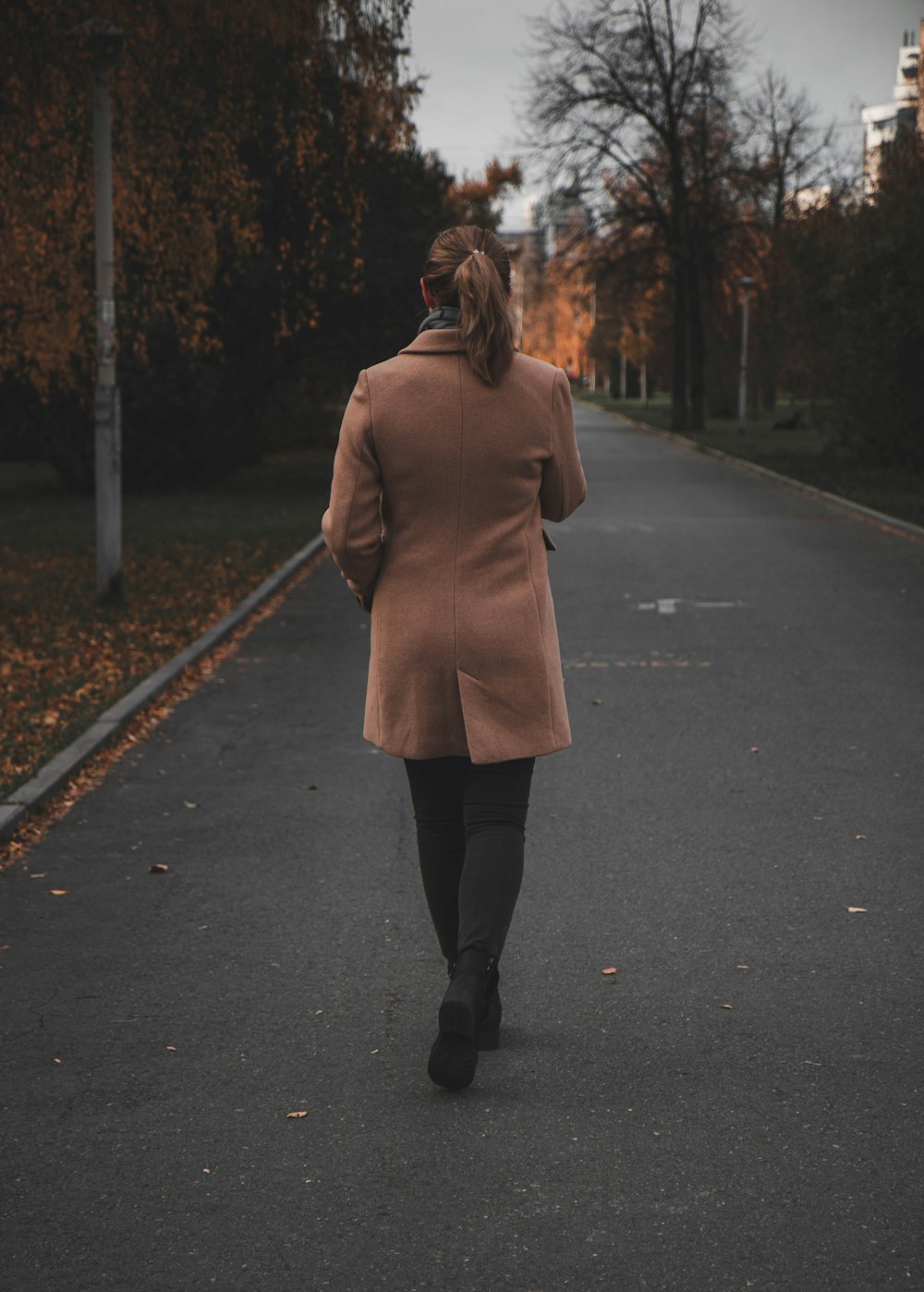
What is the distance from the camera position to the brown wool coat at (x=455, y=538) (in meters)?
3.67

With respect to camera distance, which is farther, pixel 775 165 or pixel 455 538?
pixel 775 165

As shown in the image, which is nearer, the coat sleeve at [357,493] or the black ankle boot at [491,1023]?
the coat sleeve at [357,493]

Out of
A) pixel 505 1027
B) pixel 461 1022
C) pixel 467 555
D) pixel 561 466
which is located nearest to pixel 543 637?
pixel 467 555

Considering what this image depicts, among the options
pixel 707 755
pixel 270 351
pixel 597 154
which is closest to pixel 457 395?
pixel 707 755

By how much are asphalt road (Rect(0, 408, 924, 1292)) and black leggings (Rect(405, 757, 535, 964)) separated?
1.34 ft

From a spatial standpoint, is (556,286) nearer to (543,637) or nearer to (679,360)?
(679,360)

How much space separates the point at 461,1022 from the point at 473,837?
1.43ft

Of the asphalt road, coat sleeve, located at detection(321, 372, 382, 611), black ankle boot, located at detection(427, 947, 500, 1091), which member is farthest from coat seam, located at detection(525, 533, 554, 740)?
the asphalt road

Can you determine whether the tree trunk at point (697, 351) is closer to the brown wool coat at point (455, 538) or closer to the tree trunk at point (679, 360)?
the tree trunk at point (679, 360)

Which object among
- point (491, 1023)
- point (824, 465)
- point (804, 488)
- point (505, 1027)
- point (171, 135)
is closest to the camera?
point (491, 1023)

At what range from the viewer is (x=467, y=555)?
373cm

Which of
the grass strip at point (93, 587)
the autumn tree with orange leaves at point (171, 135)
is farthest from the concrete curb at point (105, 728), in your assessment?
the autumn tree with orange leaves at point (171, 135)

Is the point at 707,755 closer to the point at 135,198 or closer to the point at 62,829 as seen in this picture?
the point at 62,829

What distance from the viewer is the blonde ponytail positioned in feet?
11.7
